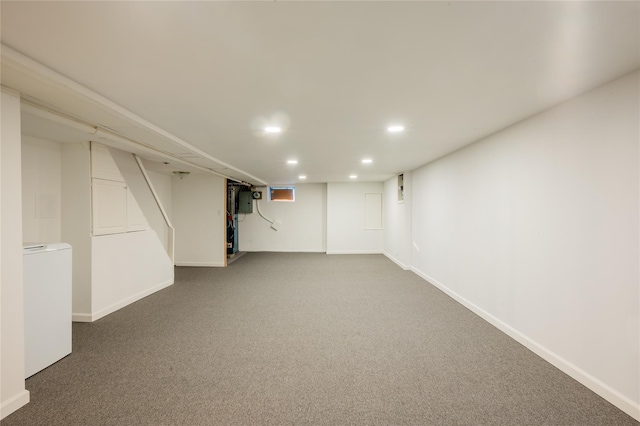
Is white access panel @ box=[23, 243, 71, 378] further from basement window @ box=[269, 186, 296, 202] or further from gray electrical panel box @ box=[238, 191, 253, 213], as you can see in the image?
basement window @ box=[269, 186, 296, 202]

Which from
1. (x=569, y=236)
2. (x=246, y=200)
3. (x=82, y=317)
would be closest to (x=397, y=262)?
(x=569, y=236)

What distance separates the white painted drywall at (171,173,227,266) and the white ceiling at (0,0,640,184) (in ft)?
11.5

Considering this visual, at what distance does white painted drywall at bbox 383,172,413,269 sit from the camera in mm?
5859

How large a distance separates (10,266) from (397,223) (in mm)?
6378

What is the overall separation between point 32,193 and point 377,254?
23.9 feet

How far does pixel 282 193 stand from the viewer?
334 inches

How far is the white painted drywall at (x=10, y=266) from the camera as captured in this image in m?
1.67

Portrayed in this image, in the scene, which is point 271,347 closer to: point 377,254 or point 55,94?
point 55,94

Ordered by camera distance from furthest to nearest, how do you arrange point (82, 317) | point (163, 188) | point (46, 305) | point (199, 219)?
1. point (199, 219)
2. point (163, 188)
3. point (82, 317)
4. point (46, 305)

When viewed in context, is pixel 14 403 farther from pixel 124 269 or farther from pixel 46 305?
pixel 124 269

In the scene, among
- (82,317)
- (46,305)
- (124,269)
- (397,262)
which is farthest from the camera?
(397,262)

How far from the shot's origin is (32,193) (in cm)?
284

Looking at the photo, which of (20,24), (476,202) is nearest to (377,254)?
(476,202)

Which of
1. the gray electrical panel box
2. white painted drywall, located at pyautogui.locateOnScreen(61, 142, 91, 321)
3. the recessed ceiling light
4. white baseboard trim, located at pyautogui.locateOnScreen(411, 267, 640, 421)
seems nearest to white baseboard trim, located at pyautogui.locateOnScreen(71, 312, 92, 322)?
white painted drywall, located at pyautogui.locateOnScreen(61, 142, 91, 321)
